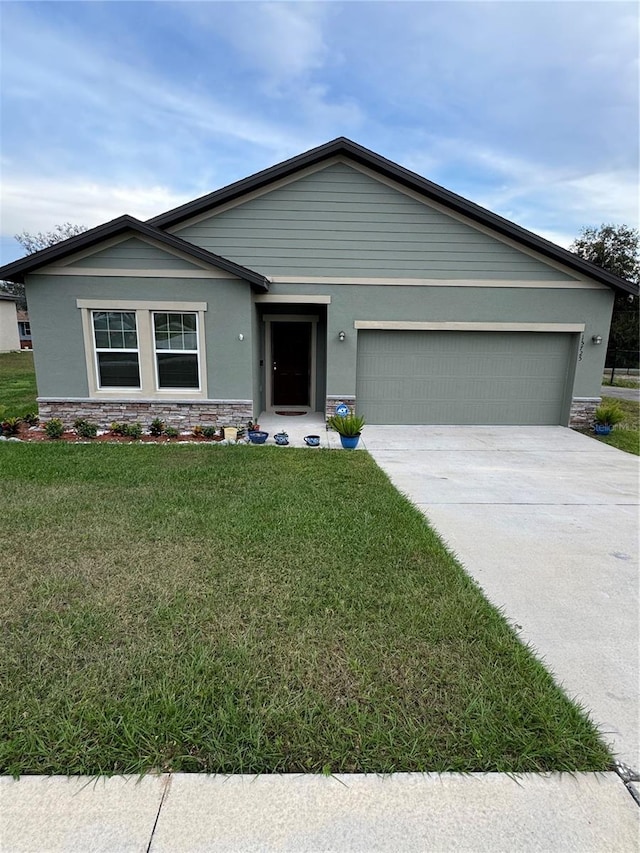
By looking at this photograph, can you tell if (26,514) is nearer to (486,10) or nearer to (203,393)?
(203,393)

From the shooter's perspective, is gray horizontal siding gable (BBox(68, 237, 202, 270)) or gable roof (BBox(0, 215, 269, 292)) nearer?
gable roof (BBox(0, 215, 269, 292))

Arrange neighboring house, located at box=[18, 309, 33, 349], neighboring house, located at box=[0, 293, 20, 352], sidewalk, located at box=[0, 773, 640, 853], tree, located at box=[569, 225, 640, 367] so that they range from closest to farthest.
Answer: sidewalk, located at box=[0, 773, 640, 853], tree, located at box=[569, 225, 640, 367], neighboring house, located at box=[0, 293, 20, 352], neighboring house, located at box=[18, 309, 33, 349]

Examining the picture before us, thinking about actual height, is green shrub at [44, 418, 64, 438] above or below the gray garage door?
below

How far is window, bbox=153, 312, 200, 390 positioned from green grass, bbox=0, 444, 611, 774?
→ 4403 mm

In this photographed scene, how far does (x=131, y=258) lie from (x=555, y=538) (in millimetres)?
8307

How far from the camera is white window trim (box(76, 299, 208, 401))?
8.46m

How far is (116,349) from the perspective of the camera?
343 inches

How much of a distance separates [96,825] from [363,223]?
31.8 ft

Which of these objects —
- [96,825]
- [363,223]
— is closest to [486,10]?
[363,223]

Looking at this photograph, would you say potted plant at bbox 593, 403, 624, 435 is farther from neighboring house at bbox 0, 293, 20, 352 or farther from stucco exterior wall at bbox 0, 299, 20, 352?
stucco exterior wall at bbox 0, 299, 20, 352

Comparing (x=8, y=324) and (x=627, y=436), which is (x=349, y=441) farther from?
(x=8, y=324)

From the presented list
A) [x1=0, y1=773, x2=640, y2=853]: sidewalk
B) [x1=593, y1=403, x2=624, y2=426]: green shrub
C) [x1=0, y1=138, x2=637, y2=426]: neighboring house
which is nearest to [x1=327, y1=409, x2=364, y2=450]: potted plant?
[x1=0, y1=138, x2=637, y2=426]: neighboring house

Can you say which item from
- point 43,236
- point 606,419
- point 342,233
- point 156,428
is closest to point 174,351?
point 156,428

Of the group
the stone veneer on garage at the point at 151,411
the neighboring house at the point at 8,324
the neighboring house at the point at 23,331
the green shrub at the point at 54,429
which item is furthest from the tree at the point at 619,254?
the neighboring house at the point at 23,331
